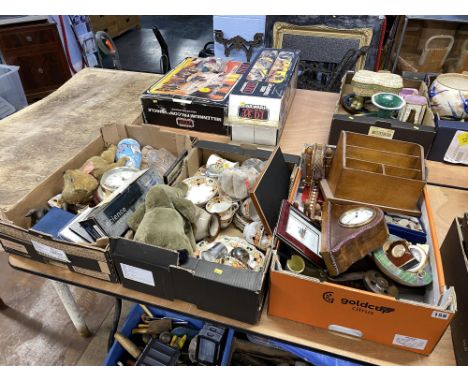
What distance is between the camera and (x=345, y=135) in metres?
1.06

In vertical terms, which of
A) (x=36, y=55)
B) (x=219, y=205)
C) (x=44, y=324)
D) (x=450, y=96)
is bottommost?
(x=44, y=324)

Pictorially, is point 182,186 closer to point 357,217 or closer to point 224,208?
point 224,208

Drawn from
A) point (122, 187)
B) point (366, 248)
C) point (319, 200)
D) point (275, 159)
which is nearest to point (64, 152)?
point (122, 187)

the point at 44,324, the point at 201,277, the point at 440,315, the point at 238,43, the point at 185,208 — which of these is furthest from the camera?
the point at 238,43

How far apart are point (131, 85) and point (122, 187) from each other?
44.7 inches

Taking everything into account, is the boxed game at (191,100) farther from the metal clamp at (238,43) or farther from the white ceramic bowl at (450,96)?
the metal clamp at (238,43)

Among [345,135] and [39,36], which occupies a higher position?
[345,135]

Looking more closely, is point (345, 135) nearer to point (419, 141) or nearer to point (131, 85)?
point (419, 141)

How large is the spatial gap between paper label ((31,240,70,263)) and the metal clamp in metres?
2.13

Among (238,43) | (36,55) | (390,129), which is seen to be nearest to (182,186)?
(390,129)

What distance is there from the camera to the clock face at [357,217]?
0.85m

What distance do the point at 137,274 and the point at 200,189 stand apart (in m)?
0.41

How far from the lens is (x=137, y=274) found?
896mm

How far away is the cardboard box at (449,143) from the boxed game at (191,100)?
32.0 inches
